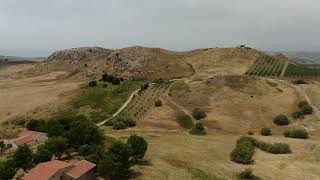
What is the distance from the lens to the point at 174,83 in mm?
134375

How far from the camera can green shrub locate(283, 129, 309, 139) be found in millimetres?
85750

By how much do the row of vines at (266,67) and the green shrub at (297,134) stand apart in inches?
2515

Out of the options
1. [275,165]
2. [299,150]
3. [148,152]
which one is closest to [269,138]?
[299,150]

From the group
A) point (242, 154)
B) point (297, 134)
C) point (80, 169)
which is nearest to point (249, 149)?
point (242, 154)

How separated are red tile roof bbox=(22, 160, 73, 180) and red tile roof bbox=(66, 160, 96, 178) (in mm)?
1081

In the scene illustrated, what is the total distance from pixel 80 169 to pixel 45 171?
4.65 metres

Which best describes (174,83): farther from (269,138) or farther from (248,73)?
(269,138)

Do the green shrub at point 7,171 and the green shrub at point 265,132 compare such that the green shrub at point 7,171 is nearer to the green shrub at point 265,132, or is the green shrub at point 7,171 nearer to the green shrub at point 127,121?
the green shrub at point 127,121

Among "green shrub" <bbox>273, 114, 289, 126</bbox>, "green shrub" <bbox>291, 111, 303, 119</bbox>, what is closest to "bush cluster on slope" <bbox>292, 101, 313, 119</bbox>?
"green shrub" <bbox>291, 111, 303, 119</bbox>

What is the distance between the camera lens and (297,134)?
86.2 metres

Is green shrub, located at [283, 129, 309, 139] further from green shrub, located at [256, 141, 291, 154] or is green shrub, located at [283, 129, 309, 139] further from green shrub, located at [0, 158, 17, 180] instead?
green shrub, located at [0, 158, 17, 180]

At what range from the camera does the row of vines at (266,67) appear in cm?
15288

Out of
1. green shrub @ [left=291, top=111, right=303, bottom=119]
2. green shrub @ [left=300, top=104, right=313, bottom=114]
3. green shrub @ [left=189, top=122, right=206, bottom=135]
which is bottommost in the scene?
green shrub @ [left=189, top=122, right=206, bottom=135]

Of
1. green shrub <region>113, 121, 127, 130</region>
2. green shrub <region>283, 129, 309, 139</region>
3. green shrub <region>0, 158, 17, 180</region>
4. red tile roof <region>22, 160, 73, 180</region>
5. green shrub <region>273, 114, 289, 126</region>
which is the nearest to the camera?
red tile roof <region>22, 160, 73, 180</region>
